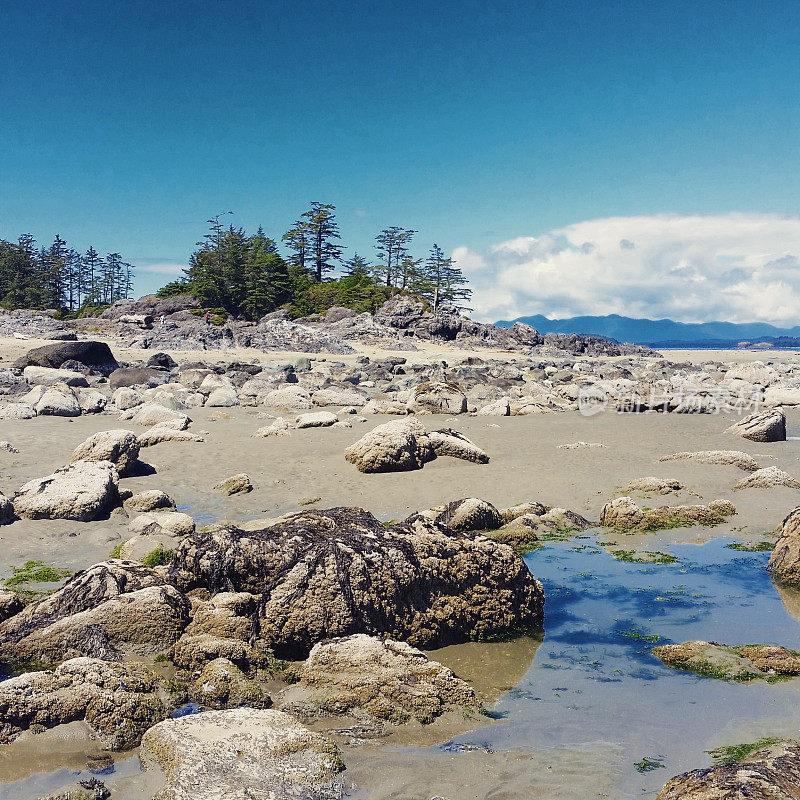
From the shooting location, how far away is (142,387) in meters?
24.1

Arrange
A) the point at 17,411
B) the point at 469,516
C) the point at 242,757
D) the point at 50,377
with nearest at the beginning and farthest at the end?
1. the point at 242,757
2. the point at 469,516
3. the point at 17,411
4. the point at 50,377

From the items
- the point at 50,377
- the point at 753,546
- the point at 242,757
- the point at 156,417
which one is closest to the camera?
the point at 242,757

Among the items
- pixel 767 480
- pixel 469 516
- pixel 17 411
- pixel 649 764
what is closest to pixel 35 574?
pixel 469 516

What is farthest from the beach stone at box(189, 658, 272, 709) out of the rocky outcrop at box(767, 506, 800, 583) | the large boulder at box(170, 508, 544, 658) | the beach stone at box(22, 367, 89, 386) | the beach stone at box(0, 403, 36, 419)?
the beach stone at box(22, 367, 89, 386)

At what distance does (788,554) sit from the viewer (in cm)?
812

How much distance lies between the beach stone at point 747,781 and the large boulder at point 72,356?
2710 centimetres

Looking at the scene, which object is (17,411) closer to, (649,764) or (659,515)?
(659,515)

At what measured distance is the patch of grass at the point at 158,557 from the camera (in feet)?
26.4

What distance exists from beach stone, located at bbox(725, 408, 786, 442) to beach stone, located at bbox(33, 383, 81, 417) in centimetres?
1714

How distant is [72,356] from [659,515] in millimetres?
24169

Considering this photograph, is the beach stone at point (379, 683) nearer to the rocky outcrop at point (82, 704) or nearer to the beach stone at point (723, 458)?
the rocky outcrop at point (82, 704)

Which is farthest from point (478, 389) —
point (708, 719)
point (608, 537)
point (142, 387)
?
point (708, 719)

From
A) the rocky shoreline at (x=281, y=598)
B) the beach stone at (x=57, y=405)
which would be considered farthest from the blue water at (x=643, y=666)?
the beach stone at (x=57, y=405)

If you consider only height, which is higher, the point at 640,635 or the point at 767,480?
the point at 767,480
